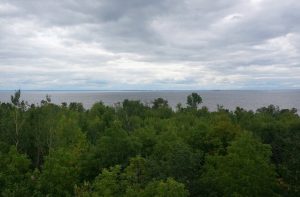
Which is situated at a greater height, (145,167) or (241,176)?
(145,167)

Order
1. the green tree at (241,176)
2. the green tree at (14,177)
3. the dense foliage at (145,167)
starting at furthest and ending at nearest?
1. the green tree at (241,176)
2. the green tree at (14,177)
3. the dense foliage at (145,167)

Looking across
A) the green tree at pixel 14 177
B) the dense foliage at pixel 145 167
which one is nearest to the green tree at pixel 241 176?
the dense foliage at pixel 145 167

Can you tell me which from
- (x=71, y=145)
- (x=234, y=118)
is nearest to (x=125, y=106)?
(x=234, y=118)

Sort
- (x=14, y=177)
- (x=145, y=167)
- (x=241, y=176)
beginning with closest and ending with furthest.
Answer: (x=241, y=176), (x=145, y=167), (x=14, y=177)

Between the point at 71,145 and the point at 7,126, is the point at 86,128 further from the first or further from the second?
the point at 71,145

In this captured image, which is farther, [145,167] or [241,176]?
[145,167]

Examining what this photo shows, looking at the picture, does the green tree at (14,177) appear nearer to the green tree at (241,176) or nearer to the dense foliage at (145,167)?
the dense foliage at (145,167)

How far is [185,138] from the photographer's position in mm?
56906

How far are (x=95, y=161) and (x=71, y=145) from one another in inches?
346

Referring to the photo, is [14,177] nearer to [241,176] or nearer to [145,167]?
[145,167]

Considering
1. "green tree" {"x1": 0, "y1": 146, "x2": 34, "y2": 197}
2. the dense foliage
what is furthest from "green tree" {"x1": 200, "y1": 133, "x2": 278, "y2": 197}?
"green tree" {"x1": 0, "y1": 146, "x2": 34, "y2": 197}

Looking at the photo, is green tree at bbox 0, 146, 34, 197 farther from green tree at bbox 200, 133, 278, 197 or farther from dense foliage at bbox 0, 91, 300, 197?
green tree at bbox 200, 133, 278, 197

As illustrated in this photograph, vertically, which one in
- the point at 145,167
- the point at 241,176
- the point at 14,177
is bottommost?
the point at 14,177

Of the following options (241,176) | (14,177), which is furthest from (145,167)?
(14,177)
